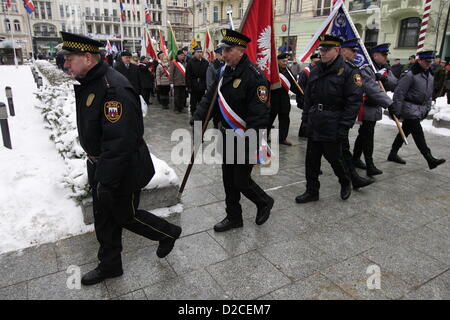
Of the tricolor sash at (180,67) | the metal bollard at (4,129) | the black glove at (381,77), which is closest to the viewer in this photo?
the black glove at (381,77)

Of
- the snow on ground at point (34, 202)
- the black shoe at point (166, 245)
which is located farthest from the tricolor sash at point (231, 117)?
the snow on ground at point (34, 202)

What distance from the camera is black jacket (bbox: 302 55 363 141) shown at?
398cm

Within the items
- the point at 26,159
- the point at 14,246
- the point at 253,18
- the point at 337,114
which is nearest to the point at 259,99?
the point at 337,114

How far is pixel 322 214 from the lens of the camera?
416 cm

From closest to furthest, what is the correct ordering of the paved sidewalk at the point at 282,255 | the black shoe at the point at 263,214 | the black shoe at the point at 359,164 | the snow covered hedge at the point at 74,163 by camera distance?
the paved sidewalk at the point at 282,255 < the snow covered hedge at the point at 74,163 < the black shoe at the point at 263,214 < the black shoe at the point at 359,164

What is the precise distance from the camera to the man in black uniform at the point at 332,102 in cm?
397

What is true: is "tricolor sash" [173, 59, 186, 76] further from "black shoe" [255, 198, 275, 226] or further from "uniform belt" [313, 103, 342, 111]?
"black shoe" [255, 198, 275, 226]

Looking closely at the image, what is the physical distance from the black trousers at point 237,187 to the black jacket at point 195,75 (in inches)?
264

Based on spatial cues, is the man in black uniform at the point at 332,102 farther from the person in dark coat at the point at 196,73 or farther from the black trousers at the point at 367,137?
the person in dark coat at the point at 196,73

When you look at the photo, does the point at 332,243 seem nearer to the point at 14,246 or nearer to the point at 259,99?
the point at 259,99

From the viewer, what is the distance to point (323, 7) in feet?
97.4

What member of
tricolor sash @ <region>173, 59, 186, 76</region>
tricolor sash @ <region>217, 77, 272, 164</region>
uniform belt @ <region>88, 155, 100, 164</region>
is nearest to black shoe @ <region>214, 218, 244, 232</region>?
tricolor sash @ <region>217, 77, 272, 164</region>

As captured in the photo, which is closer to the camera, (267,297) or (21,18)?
(267,297)
